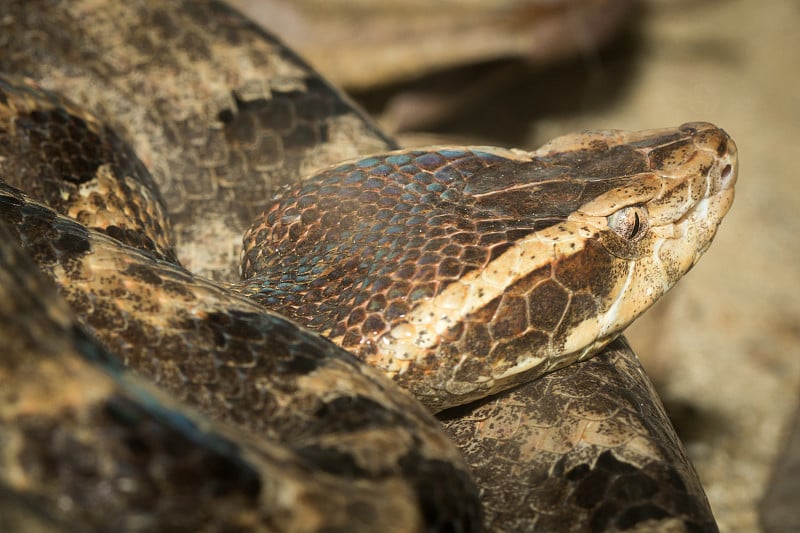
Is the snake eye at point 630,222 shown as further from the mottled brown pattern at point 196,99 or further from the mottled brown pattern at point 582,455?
the mottled brown pattern at point 196,99

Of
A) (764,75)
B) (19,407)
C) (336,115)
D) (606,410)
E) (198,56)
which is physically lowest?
(19,407)

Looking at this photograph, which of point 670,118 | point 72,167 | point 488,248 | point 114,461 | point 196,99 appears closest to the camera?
point 114,461

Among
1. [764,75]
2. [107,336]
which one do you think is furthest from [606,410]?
[764,75]

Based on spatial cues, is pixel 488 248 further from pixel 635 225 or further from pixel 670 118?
pixel 670 118

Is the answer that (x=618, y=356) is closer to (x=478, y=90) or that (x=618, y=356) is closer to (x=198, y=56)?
(x=198, y=56)

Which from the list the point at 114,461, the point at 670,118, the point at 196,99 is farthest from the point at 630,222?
the point at 670,118

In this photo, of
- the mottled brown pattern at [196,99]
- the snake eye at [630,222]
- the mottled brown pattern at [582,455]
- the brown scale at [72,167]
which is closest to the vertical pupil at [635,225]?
the snake eye at [630,222]
